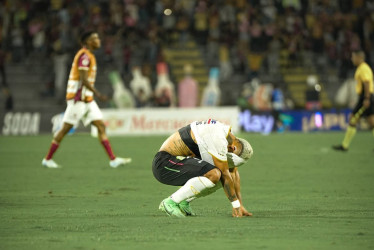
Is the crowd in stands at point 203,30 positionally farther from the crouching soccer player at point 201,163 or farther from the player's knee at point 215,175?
the player's knee at point 215,175

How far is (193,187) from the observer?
9789 mm

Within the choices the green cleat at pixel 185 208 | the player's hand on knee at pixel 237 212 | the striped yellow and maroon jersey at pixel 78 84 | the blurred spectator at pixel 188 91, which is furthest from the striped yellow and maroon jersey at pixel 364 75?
the player's hand on knee at pixel 237 212

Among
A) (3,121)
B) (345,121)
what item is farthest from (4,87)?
(345,121)

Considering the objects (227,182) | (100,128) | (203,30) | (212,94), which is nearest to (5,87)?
(212,94)

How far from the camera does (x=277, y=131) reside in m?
31.3

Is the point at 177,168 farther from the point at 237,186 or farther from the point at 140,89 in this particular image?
the point at 140,89

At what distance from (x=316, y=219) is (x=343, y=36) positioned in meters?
28.1

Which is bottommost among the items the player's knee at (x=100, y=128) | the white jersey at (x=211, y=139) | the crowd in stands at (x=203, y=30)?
the crowd in stands at (x=203, y=30)

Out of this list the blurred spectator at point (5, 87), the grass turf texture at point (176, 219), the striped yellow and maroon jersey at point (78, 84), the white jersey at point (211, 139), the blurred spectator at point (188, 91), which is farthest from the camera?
the blurred spectator at point (188, 91)

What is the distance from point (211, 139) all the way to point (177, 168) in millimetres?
702

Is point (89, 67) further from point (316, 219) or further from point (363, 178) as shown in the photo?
point (316, 219)

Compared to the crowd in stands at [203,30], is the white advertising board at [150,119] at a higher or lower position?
lower

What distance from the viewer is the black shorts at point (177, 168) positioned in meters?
9.88

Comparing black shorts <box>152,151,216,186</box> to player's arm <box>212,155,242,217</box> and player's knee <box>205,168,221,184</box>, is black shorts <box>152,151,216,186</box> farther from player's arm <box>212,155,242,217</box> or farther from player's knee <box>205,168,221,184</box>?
player's arm <box>212,155,242,217</box>
